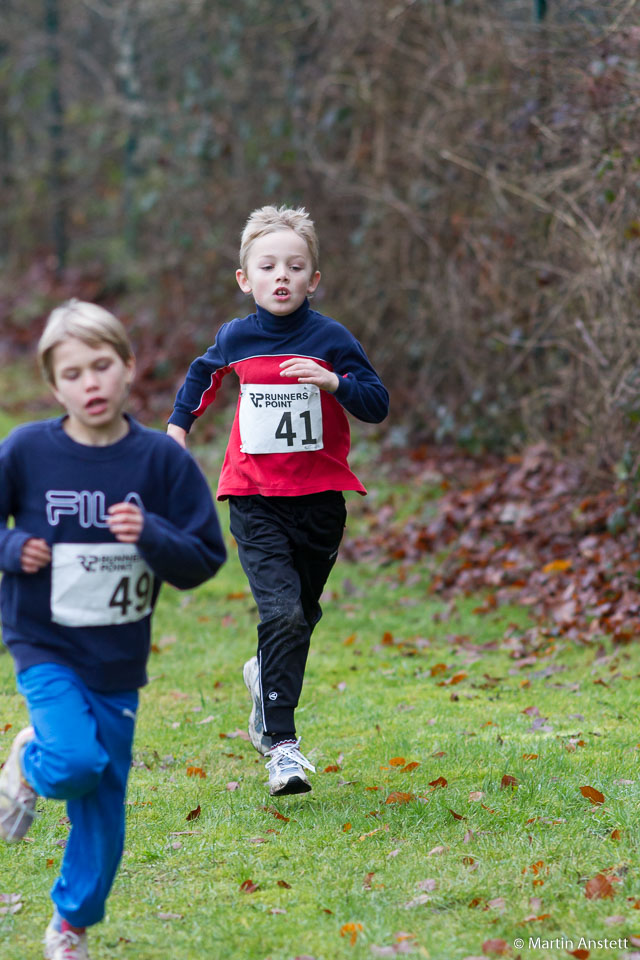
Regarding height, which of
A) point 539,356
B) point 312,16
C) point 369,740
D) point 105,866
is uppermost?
point 312,16

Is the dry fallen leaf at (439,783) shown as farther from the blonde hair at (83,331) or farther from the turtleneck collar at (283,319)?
the blonde hair at (83,331)

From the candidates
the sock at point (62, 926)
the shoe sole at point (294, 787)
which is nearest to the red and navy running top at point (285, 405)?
the shoe sole at point (294, 787)

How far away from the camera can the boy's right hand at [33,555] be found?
10.2 feet

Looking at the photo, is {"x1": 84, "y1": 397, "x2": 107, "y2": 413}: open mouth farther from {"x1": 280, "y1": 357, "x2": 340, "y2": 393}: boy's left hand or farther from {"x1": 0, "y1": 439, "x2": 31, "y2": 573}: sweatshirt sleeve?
{"x1": 280, "y1": 357, "x2": 340, "y2": 393}: boy's left hand

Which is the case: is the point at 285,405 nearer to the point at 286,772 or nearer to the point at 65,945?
the point at 286,772

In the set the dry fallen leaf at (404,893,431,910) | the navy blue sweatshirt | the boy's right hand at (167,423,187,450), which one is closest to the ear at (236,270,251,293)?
the boy's right hand at (167,423,187,450)

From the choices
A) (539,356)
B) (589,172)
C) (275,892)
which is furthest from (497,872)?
(539,356)

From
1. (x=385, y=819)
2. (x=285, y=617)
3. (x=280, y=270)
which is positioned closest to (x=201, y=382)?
(x=280, y=270)

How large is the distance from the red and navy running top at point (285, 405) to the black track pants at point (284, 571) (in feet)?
0.33

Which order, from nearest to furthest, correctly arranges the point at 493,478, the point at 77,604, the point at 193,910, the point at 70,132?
the point at 77,604, the point at 193,910, the point at 493,478, the point at 70,132

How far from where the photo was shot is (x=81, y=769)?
10.2 ft

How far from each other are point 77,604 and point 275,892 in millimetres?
1264

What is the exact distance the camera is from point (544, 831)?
4.20 meters

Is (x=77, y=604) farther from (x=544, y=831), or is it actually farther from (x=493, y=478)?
(x=493, y=478)
